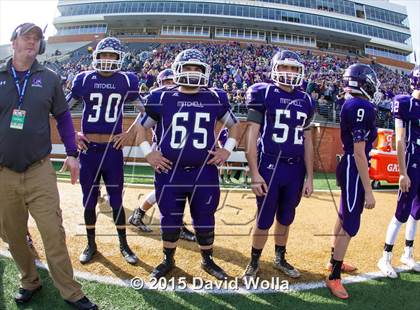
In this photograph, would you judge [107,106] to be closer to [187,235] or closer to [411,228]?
[187,235]

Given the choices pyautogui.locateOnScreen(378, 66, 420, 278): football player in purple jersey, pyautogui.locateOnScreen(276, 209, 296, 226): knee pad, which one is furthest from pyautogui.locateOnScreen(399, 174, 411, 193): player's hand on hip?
pyautogui.locateOnScreen(276, 209, 296, 226): knee pad

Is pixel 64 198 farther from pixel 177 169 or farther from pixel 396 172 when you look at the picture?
pixel 396 172

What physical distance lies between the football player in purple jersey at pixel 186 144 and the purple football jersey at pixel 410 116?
85.0 inches

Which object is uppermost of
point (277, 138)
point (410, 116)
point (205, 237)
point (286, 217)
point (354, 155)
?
point (410, 116)

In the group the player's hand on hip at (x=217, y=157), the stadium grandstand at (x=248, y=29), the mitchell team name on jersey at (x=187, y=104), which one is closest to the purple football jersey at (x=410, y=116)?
the player's hand on hip at (x=217, y=157)

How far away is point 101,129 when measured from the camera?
15.0ft

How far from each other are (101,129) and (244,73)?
22884 millimetres

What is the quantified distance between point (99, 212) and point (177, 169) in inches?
138

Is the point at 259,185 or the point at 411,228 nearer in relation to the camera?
the point at 259,185

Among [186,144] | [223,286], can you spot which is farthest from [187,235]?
[186,144]

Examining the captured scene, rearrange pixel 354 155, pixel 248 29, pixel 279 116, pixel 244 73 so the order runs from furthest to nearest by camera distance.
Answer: pixel 248 29, pixel 244 73, pixel 279 116, pixel 354 155

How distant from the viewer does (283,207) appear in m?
4.20

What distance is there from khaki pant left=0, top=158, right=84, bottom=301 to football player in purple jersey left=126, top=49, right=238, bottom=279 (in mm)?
1014

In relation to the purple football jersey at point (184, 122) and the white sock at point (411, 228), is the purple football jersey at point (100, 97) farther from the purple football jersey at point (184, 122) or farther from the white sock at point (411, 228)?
the white sock at point (411, 228)
